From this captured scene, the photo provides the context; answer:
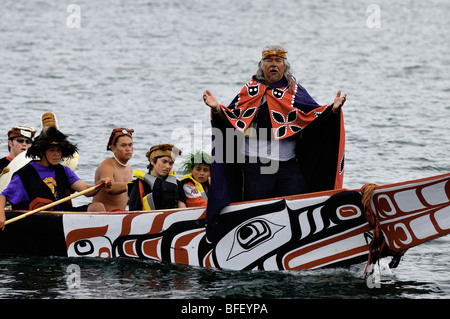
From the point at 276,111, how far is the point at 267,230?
1230mm

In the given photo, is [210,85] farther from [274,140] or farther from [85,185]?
[274,140]

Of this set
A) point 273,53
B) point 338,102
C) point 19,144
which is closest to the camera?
point 338,102

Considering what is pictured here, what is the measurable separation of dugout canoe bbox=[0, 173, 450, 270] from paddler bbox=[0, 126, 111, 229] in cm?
19

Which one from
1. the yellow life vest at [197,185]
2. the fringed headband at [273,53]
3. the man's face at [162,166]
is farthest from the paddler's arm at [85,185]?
the fringed headband at [273,53]

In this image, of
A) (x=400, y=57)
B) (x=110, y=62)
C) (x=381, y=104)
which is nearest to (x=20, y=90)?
(x=110, y=62)

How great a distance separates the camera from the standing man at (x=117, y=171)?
10805mm

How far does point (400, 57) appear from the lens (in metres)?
32.6

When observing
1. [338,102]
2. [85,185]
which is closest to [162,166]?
[85,185]

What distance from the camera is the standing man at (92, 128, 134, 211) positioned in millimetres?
10805

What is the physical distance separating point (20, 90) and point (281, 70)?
54.3 ft

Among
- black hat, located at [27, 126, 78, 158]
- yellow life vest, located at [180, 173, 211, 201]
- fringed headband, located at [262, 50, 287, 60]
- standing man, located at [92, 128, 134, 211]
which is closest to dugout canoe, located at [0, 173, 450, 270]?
standing man, located at [92, 128, 134, 211]

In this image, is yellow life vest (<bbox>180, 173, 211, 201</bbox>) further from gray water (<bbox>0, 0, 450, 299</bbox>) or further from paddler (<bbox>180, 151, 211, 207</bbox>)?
gray water (<bbox>0, 0, 450, 299</bbox>)

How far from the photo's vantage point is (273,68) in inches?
374
